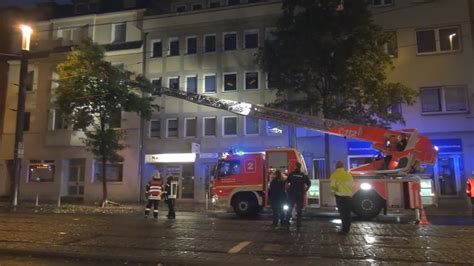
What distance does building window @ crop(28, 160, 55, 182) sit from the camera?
33906 mm

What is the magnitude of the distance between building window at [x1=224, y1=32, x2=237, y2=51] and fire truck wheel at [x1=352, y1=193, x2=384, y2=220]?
16600mm

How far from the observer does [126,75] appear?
26156 mm

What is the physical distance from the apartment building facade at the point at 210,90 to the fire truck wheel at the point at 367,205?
9823mm

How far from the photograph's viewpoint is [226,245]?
10.2 m

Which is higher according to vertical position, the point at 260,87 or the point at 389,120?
the point at 260,87

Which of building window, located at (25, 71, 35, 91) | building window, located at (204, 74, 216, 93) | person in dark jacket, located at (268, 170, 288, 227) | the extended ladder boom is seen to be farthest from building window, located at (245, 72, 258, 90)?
building window, located at (25, 71, 35, 91)

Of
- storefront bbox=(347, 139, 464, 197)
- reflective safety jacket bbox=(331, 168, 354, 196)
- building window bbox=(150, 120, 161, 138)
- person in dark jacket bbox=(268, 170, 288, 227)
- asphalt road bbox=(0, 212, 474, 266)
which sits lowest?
asphalt road bbox=(0, 212, 474, 266)

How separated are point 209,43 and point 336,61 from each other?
12231 millimetres

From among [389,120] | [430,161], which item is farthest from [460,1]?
[430,161]

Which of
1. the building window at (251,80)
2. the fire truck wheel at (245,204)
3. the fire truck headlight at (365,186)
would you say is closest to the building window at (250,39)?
the building window at (251,80)

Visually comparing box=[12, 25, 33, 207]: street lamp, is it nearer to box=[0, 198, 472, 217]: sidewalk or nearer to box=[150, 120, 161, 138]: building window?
box=[0, 198, 472, 217]: sidewalk

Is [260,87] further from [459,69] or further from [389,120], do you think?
[459,69]

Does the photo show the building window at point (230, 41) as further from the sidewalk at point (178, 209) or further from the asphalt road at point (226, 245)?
the asphalt road at point (226, 245)

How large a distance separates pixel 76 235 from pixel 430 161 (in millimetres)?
12539
